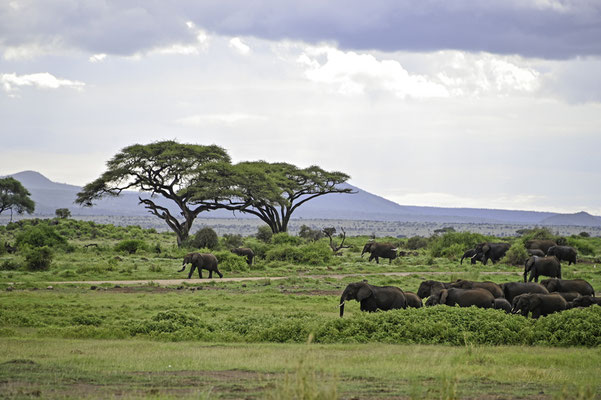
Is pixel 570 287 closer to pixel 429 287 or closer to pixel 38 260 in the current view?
pixel 429 287

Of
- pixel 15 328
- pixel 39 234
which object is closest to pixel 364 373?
pixel 15 328

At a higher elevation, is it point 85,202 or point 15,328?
point 85,202

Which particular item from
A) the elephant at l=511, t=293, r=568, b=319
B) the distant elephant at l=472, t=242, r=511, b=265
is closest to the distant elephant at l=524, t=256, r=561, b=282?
the elephant at l=511, t=293, r=568, b=319

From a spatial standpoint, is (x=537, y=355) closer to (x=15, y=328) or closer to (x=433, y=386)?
(x=433, y=386)

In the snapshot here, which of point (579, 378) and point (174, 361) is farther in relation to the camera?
point (174, 361)

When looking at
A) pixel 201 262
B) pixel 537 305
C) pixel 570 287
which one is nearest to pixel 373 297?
pixel 537 305

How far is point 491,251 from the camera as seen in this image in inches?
1642

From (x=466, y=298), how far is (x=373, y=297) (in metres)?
2.50

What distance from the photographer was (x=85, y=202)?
58969 millimetres

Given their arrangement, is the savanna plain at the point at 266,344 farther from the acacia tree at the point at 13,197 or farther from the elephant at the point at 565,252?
the acacia tree at the point at 13,197

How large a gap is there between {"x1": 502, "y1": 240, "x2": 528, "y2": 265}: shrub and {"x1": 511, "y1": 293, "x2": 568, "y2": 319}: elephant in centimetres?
2425

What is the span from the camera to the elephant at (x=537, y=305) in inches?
709

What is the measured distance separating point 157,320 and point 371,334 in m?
5.51

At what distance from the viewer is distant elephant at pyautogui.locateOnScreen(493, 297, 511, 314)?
18.6m
